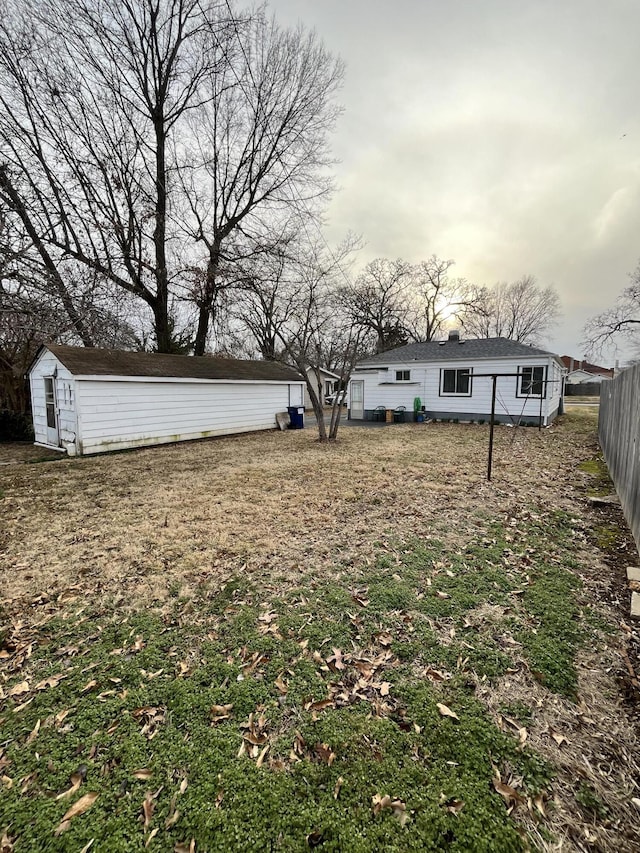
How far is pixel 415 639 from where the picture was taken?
2.66m

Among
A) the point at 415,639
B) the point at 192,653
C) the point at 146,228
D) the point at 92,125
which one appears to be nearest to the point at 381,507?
the point at 415,639

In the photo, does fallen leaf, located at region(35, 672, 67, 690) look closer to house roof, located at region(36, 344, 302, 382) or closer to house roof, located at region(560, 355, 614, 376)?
house roof, located at region(36, 344, 302, 382)

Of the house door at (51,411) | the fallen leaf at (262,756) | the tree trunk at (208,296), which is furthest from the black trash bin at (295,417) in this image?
the fallen leaf at (262,756)

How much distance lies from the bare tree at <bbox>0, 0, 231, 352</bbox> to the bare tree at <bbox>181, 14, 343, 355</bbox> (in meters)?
1.20

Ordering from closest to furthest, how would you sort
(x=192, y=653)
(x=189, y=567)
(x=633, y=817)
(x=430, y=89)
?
(x=633, y=817), (x=192, y=653), (x=189, y=567), (x=430, y=89)

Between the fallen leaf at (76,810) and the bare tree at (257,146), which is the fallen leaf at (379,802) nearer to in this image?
the fallen leaf at (76,810)

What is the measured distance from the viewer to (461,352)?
53.3ft

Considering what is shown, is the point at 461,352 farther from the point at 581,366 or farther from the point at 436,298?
the point at 581,366

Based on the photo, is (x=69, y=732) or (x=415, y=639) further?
(x=415, y=639)

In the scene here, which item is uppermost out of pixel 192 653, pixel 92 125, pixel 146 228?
pixel 92 125

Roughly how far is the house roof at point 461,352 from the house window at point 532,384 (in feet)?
1.88

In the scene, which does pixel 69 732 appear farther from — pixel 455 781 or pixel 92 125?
pixel 92 125

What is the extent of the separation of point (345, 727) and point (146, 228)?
58.7 feet

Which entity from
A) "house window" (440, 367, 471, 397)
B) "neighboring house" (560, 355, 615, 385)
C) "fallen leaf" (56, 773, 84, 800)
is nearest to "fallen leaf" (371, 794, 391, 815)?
"fallen leaf" (56, 773, 84, 800)
